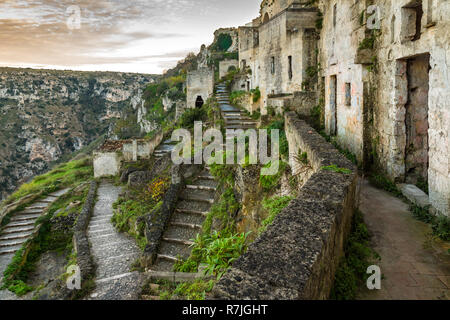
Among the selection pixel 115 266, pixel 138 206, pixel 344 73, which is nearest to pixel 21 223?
pixel 138 206

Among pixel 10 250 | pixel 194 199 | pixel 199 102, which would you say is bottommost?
pixel 10 250

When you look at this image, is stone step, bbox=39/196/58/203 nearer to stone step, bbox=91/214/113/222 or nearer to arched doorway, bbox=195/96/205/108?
stone step, bbox=91/214/113/222

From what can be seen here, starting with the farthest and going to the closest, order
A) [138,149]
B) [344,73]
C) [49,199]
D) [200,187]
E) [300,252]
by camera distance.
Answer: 1. [49,199]
2. [138,149]
3. [200,187]
4. [344,73]
5. [300,252]

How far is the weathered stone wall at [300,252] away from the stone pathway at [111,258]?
6332 millimetres

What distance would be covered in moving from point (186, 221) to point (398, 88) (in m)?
8.15

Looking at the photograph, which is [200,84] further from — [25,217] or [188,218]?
[188,218]

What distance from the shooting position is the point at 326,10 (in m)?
12.0

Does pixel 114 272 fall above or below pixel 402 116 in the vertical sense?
below

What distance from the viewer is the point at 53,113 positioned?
3369 inches

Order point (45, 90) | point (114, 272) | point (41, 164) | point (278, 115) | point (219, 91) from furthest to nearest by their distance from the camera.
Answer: point (45, 90), point (41, 164), point (219, 91), point (278, 115), point (114, 272)

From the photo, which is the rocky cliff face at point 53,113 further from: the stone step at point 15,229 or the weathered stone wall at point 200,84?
the stone step at point 15,229

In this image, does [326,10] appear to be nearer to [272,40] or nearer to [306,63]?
[306,63]

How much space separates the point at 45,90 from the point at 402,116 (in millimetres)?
102817
